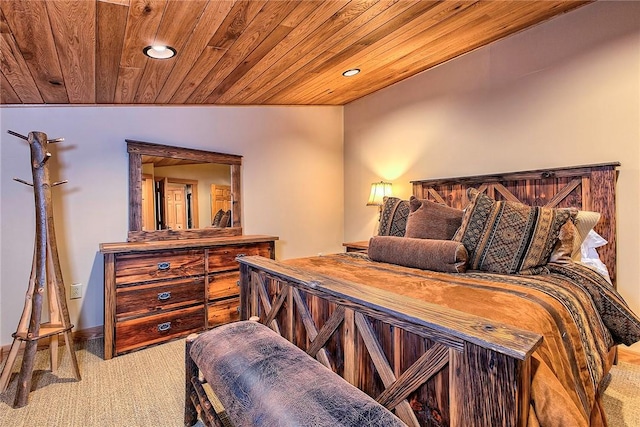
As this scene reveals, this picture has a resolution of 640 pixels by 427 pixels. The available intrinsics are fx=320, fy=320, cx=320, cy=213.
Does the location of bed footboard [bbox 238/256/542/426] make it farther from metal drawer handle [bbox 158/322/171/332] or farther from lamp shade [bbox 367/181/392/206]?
lamp shade [bbox 367/181/392/206]

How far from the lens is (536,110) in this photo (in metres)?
2.57

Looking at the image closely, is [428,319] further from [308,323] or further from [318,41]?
[318,41]

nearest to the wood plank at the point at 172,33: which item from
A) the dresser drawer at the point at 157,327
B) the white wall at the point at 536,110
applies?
the dresser drawer at the point at 157,327

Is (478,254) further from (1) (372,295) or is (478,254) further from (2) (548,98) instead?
(2) (548,98)

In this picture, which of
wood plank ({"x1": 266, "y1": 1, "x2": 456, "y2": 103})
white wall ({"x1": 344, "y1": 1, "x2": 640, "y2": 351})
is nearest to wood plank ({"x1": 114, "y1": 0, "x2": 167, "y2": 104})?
wood plank ({"x1": 266, "y1": 1, "x2": 456, "y2": 103})

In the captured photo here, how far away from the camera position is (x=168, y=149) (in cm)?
295

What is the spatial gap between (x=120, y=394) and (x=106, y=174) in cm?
173

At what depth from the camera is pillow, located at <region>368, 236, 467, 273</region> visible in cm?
179

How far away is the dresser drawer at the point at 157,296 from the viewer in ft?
7.76

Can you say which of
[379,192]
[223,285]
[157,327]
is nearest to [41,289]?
[157,327]

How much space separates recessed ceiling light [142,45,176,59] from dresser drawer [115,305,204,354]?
1854mm

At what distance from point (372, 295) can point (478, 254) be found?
1037mm

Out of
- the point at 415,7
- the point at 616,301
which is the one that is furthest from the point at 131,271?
the point at 616,301

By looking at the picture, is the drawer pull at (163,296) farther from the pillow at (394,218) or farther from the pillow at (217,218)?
the pillow at (394,218)
